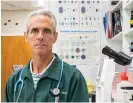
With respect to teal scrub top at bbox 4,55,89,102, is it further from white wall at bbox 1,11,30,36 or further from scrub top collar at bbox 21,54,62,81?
white wall at bbox 1,11,30,36

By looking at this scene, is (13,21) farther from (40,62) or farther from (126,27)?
(40,62)

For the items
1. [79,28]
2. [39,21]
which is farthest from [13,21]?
[39,21]

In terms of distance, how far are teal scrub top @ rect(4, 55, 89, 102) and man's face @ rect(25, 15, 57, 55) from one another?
0.10 metres

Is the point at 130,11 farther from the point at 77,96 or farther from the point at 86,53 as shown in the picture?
the point at 77,96

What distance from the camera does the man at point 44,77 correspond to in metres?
1.30

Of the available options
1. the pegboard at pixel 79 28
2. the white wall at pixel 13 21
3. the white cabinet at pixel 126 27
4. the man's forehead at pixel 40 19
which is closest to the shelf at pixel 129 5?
the white cabinet at pixel 126 27

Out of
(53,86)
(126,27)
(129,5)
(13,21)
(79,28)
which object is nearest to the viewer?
(53,86)

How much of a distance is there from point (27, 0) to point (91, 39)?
2.36m

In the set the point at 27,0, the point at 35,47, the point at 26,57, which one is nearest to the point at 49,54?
the point at 35,47

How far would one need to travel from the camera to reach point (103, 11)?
3.12 meters

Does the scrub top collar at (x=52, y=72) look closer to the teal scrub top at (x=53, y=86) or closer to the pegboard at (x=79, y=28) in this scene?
the teal scrub top at (x=53, y=86)

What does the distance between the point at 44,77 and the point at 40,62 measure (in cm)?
9

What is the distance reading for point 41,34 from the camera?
1336 millimetres

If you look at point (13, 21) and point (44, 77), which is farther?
point (13, 21)
